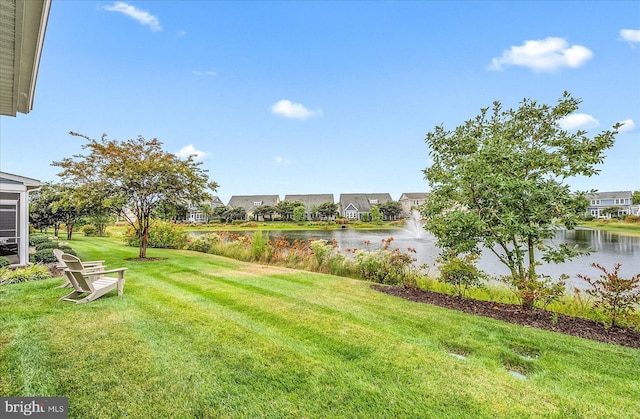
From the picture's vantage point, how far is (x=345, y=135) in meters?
28.2

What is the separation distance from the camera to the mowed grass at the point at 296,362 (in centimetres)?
251

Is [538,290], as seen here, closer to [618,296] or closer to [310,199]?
[618,296]

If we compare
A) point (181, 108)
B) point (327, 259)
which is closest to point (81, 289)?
point (327, 259)

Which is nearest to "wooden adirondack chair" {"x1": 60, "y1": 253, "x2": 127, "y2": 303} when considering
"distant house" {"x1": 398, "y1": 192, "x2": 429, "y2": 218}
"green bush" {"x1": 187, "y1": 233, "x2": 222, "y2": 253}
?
"green bush" {"x1": 187, "y1": 233, "x2": 222, "y2": 253}

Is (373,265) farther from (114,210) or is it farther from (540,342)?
(114,210)

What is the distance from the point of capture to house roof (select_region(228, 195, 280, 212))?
67.5 m

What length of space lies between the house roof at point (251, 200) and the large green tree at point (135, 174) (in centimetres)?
5576

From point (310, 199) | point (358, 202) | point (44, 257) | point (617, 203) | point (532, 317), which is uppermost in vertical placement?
point (310, 199)

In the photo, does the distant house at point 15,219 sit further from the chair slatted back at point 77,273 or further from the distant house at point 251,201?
the distant house at point 251,201

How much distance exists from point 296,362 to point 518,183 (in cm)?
452

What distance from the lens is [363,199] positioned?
2778 inches

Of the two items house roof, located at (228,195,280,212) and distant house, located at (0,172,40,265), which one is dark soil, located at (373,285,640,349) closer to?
distant house, located at (0,172,40,265)
